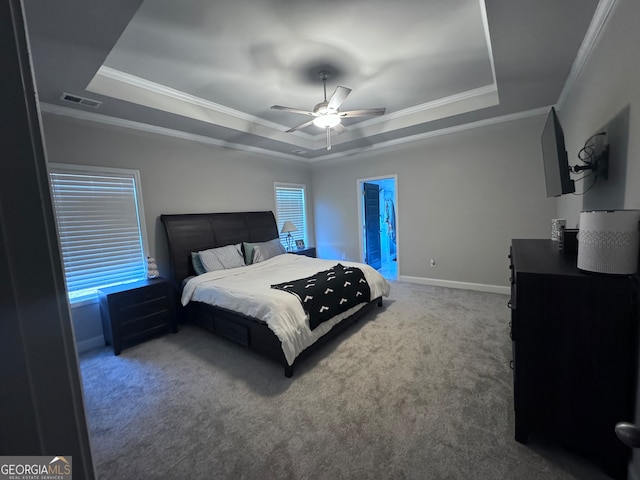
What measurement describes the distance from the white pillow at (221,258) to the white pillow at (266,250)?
9.0 inches

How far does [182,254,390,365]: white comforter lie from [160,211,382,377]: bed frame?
11 centimetres

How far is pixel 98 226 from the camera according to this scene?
3168 mm

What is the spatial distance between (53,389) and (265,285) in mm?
2593

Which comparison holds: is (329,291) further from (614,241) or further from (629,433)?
(629,433)

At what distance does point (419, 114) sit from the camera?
3977 mm

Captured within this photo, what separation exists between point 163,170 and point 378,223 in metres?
4.54

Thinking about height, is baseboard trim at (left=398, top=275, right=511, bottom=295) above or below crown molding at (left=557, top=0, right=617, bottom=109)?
below

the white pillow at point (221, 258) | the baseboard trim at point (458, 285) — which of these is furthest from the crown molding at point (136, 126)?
the baseboard trim at point (458, 285)

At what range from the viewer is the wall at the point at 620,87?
4.68ft

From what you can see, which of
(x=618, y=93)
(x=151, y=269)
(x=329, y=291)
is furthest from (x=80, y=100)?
(x=618, y=93)

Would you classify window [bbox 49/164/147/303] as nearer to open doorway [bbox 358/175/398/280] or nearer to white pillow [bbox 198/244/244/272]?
white pillow [bbox 198/244/244/272]

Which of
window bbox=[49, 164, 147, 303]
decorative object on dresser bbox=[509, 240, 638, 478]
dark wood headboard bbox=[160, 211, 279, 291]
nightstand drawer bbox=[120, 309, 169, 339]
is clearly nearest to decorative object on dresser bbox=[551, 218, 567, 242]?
decorative object on dresser bbox=[509, 240, 638, 478]

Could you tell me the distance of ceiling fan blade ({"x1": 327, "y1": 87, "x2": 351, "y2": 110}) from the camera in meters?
2.53

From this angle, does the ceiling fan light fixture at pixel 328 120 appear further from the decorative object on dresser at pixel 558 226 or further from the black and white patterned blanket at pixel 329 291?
the decorative object on dresser at pixel 558 226
